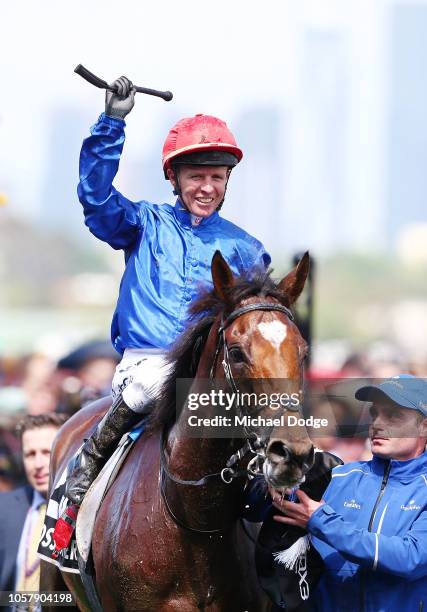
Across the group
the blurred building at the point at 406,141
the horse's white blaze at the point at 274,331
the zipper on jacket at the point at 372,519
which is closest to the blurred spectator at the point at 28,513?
the zipper on jacket at the point at 372,519

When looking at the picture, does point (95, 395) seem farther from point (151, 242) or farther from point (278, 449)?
point (278, 449)

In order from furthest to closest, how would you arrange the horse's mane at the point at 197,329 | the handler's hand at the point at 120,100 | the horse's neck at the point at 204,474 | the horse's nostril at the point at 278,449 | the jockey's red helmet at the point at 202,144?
the jockey's red helmet at the point at 202,144 → the handler's hand at the point at 120,100 → the horse's neck at the point at 204,474 → the horse's mane at the point at 197,329 → the horse's nostril at the point at 278,449

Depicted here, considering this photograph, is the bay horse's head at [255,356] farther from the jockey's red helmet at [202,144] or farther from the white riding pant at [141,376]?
the jockey's red helmet at [202,144]

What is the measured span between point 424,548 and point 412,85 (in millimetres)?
132539

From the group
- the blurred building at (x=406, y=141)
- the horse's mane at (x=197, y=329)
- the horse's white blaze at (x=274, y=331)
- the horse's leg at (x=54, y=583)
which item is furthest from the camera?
the blurred building at (x=406, y=141)

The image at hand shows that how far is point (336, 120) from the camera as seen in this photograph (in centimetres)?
13075

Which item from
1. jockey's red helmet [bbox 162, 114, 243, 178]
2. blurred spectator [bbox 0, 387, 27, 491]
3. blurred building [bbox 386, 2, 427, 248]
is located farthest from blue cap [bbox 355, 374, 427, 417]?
blurred building [bbox 386, 2, 427, 248]

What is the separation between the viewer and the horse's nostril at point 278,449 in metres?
4.77

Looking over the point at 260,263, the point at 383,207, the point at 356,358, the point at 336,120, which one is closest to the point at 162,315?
the point at 260,263

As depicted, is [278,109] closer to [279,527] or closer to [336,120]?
[336,120]

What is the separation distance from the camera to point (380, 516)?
533 centimetres

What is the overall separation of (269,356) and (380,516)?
972 mm

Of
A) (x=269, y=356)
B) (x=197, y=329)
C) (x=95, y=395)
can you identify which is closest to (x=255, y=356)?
(x=269, y=356)

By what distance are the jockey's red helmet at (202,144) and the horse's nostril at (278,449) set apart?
1.91 metres
